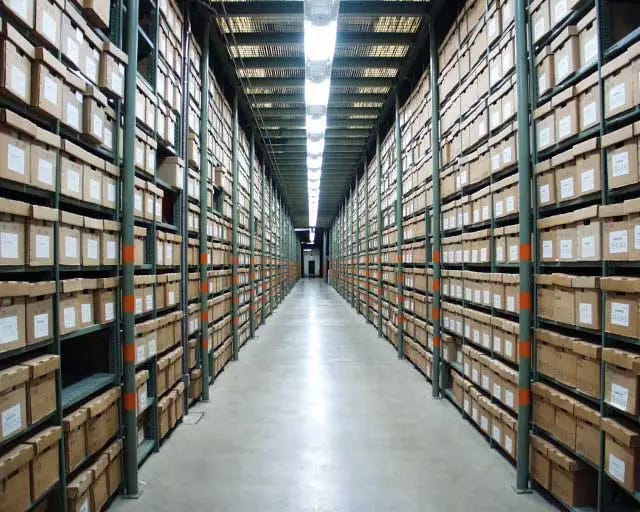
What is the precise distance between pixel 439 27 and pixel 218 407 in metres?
5.59

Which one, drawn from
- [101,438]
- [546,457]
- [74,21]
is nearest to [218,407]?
[101,438]

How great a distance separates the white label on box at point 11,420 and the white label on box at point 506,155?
3678 millimetres

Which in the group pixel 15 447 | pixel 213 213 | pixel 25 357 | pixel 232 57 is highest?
pixel 232 57

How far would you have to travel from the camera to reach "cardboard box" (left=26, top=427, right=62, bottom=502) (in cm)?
220

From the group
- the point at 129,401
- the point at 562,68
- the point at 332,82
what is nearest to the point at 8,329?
the point at 129,401

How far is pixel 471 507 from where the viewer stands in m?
2.99

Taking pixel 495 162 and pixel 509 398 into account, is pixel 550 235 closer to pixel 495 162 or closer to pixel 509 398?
pixel 495 162

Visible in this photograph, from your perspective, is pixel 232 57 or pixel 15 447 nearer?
pixel 15 447

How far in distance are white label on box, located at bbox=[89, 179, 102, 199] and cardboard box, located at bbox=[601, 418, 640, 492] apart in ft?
11.0

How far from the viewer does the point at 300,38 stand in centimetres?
A: 623

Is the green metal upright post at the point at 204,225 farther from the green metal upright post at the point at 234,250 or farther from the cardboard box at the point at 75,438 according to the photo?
the cardboard box at the point at 75,438

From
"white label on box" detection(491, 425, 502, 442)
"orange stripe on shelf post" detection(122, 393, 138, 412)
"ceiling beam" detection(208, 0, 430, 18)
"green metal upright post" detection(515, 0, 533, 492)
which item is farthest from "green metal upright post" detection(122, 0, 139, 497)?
"white label on box" detection(491, 425, 502, 442)

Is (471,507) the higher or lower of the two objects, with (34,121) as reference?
lower

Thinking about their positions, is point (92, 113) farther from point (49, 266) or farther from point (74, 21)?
point (49, 266)
